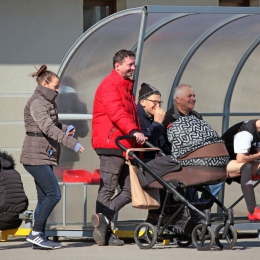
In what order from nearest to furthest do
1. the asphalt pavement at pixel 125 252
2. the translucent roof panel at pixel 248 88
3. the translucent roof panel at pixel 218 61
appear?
the asphalt pavement at pixel 125 252
the translucent roof panel at pixel 218 61
the translucent roof panel at pixel 248 88

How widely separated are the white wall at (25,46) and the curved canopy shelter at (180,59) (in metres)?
1.49

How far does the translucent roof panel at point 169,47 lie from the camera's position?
29.2 feet

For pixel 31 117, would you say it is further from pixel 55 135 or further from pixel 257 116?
pixel 257 116

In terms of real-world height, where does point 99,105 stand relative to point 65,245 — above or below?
above

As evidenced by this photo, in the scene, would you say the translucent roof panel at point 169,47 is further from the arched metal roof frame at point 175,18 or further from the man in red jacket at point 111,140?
the man in red jacket at point 111,140

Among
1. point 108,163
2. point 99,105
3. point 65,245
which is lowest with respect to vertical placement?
point 65,245

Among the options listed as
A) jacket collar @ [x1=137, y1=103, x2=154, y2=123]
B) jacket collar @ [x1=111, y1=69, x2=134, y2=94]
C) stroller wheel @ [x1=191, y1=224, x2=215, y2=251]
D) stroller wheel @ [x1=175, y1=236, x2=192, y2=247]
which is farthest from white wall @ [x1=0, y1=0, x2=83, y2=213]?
stroller wheel @ [x1=191, y1=224, x2=215, y2=251]

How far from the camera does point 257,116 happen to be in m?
9.66

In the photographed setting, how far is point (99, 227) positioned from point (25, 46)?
130 inches

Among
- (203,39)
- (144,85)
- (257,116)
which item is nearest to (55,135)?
(144,85)

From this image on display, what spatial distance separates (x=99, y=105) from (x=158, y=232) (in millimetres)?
1268

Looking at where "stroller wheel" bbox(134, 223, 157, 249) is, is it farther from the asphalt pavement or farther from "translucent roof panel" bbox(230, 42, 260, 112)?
"translucent roof panel" bbox(230, 42, 260, 112)

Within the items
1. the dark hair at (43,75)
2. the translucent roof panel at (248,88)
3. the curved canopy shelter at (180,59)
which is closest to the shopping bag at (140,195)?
the dark hair at (43,75)

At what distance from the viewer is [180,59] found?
9.16 m
